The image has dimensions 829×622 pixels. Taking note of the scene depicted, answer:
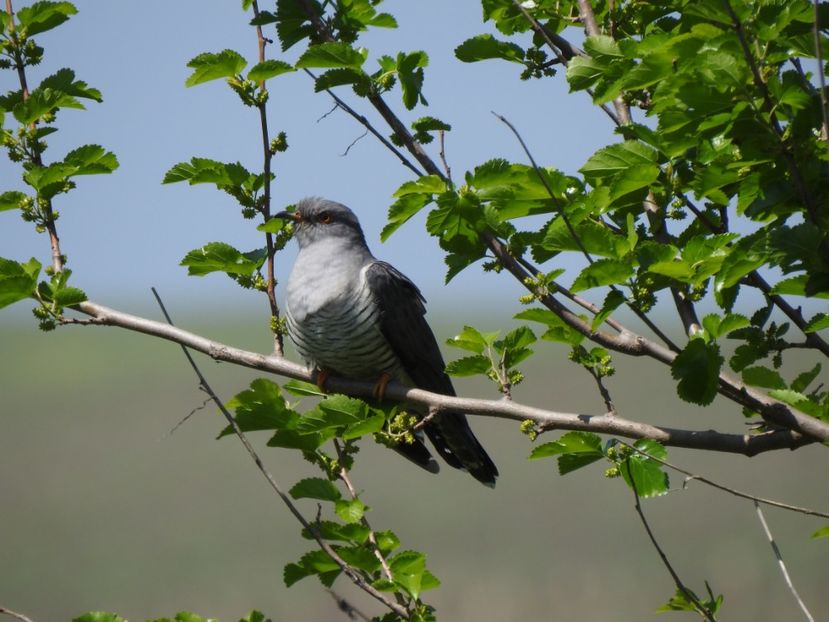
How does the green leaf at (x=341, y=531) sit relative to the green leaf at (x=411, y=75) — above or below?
below

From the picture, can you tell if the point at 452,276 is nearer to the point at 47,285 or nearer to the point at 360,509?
the point at 360,509

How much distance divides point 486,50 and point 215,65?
2.71 feet

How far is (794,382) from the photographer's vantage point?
2.56 meters

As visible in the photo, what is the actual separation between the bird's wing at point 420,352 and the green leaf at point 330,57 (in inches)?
71.5

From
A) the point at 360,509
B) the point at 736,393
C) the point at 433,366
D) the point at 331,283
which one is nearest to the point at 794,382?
Result: the point at 736,393

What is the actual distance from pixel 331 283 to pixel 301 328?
0.26 m

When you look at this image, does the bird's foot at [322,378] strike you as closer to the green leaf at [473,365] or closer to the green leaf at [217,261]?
the green leaf at [217,261]

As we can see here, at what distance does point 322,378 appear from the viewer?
4.05 m

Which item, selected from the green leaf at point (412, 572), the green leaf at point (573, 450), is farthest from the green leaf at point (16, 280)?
the green leaf at point (573, 450)

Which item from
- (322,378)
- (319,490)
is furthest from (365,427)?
(322,378)

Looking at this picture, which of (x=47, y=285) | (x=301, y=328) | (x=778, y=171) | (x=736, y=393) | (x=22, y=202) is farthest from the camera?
(x=301, y=328)

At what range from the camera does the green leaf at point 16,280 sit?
262cm

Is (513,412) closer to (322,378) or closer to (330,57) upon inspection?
(330,57)

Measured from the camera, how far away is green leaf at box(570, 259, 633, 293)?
2.10m
